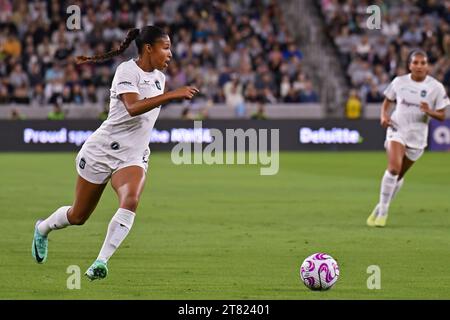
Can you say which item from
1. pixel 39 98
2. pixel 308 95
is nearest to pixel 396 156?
pixel 308 95

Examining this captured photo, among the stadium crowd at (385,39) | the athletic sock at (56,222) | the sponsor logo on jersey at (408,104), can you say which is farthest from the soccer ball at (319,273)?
the stadium crowd at (385,39)

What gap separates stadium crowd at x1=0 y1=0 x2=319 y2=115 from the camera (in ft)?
109

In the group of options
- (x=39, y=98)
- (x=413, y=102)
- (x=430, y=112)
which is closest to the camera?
(x=430, y=112)

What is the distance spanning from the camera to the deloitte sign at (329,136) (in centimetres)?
3266

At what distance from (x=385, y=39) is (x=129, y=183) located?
87.0 ft

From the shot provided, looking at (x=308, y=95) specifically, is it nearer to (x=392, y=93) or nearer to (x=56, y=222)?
(x=392, y=93)

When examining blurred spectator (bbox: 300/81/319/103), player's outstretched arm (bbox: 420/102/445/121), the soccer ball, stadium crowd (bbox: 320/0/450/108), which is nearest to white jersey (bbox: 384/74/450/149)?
player's outstretched arm (bbox: 420/102/445/121)

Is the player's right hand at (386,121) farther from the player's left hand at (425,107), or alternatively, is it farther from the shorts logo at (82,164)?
the shorts logo at (82,164)

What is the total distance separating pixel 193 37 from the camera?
35.6 metres

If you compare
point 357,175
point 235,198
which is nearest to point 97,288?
point 235,198

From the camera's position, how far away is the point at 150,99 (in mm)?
9820

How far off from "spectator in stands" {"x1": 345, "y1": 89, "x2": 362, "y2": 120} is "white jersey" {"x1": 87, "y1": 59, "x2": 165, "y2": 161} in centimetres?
Answer: 2373

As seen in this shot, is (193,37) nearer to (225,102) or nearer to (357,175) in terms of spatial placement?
(225,102)

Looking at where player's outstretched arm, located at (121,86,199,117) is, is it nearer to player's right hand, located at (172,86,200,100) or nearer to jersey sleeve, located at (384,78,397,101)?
player's right hand, located at (172,86,200,100)
